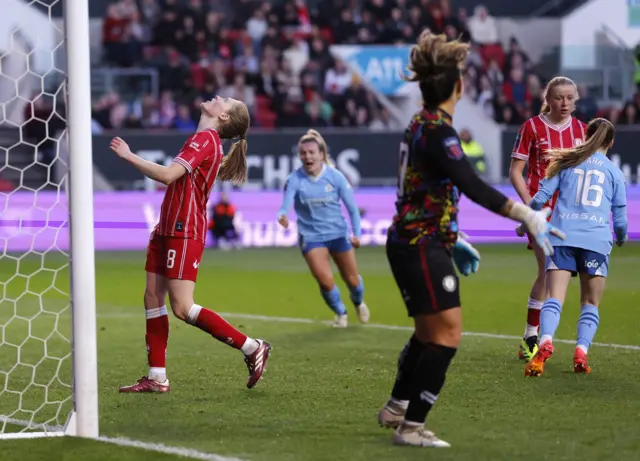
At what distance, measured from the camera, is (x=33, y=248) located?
17.0 metres

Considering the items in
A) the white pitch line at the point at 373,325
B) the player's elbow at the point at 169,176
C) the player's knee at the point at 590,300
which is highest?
the player's elbow at the point at 169,176

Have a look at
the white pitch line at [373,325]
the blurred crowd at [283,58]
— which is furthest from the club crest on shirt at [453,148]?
the blurred crowd at [283,58]

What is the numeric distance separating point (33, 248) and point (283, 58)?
9.48 metres

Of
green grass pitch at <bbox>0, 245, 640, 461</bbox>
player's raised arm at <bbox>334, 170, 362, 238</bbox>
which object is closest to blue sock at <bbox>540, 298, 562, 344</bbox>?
green grass pitch at <bbox>0, 245, 640, 461</bbox>

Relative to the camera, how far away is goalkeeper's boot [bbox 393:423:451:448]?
17.1 ft

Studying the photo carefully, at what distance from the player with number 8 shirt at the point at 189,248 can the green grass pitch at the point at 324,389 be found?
21 centimetres

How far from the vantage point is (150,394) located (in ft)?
22.5

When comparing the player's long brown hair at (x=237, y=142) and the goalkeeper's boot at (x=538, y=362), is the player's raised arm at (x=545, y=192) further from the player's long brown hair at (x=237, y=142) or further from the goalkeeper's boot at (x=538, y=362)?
the player's long brown hair at (x=237, y=142)

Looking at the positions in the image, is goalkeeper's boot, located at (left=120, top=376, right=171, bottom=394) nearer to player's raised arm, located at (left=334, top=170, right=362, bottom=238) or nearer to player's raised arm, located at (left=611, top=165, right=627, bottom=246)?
player's raised arm, located at (left=611, top=165, right=627, bottom=246)

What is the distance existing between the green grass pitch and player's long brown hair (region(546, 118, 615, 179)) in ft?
4.39

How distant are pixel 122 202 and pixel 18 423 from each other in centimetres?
Result: 1442

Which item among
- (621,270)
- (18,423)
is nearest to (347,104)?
(621,270)

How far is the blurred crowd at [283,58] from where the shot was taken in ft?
76.8

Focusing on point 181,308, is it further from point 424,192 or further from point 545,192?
point 545,192
